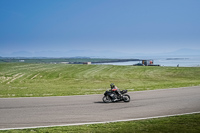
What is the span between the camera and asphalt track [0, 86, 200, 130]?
36.8 feet

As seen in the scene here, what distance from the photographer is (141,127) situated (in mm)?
9805

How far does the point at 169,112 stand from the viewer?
12727 mm

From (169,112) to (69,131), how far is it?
606 cm

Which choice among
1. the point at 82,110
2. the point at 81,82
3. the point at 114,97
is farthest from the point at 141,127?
the point at 81,82

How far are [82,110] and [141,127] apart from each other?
14.4 ft

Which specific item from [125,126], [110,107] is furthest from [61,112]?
[125,126]

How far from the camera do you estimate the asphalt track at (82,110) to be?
36.8 ft

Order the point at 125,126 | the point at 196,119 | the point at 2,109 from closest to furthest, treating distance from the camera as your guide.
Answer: the point at 125,126 < the point at 196,119 < the point at 2,109

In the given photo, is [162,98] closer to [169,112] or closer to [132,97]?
[132,97]

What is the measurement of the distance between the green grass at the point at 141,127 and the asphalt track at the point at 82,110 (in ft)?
3.13

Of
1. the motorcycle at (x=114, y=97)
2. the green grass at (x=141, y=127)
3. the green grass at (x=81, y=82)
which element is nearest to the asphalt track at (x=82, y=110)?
the motorcycle at (x=114, y=97)

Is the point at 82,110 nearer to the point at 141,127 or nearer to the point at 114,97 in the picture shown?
the point at 114,97

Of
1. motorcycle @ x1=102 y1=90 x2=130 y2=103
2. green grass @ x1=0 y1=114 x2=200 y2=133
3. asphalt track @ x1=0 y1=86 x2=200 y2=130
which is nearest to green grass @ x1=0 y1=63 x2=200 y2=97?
motorcycle @ x1=102 y1=90 x2=130 y2=103

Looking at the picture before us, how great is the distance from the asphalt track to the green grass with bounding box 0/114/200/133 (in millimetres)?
953
